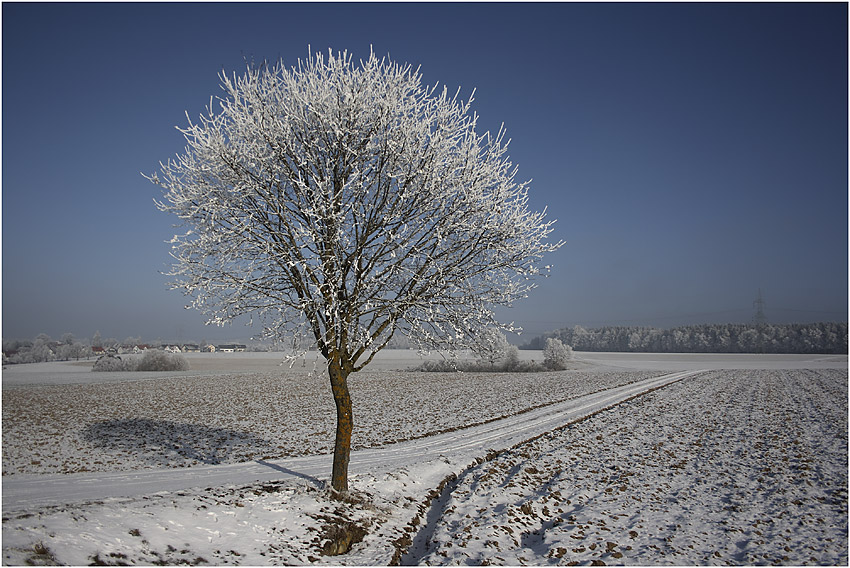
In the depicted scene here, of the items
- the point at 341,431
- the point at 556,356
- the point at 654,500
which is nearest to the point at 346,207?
the point at 341,431

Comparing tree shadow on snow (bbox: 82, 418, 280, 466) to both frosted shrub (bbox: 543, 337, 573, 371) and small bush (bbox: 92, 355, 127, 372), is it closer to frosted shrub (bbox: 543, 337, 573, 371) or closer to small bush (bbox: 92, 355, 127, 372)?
small bush (bbox: 92, 355, 127, 372)

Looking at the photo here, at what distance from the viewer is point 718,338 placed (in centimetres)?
14950

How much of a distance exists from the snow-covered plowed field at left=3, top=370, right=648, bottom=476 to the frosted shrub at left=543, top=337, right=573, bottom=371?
1295 inches

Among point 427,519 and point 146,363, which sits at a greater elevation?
point 427,519

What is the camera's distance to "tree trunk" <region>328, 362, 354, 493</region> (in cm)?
977

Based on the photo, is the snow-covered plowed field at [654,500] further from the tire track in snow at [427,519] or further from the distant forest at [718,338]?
the distant forest at [718,338]

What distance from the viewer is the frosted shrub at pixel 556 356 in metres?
69.2

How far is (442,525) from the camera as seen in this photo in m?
9.30

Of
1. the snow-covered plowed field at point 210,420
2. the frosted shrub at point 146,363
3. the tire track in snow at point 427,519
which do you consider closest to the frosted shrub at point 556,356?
the snow-covered plowed field at point 210,420

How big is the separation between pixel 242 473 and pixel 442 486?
542 cm

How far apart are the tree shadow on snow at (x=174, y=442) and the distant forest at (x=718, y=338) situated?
94994mm

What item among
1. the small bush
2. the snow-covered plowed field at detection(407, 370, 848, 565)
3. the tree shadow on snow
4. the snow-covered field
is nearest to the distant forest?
the small bush

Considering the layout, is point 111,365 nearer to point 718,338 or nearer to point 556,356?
point 556,356

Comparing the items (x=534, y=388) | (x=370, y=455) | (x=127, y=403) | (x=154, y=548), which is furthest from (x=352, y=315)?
(x=534, y=388)
